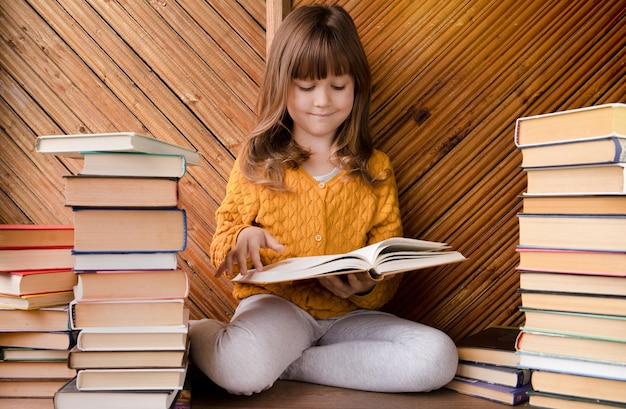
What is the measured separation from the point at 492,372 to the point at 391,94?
2.23 feet

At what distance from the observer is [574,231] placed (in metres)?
1.15

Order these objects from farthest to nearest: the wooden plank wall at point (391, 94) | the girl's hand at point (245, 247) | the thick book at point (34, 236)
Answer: the wooden plank wall at point (391, 94)
the girl's hand at point (245, 247)
the thick book at point (34, 236)

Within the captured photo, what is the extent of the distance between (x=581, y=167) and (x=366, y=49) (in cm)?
65

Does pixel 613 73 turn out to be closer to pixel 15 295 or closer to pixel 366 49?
pixel 366 49

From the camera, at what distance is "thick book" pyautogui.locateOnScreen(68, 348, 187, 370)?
3.76 ft

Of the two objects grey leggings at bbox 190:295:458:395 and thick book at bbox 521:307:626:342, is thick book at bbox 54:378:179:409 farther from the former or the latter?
thick book at bbox 521:307:626:342

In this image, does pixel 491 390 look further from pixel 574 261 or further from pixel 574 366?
pixel 574 261

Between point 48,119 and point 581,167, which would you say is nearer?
point 581,167

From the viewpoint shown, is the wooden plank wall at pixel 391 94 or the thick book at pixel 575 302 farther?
the wooden plank wall at pixel 391 94

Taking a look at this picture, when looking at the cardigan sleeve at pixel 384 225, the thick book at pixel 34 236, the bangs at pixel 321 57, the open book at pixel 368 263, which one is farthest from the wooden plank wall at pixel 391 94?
the thick book at pixel 34 236

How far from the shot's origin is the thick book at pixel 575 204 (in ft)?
3.66

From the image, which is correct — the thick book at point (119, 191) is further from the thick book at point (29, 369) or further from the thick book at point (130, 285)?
the thick book at point (29, 369)

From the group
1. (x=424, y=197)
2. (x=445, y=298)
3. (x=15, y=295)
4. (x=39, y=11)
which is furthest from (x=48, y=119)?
(x=445, y=298)

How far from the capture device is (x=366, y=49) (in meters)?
1.62
